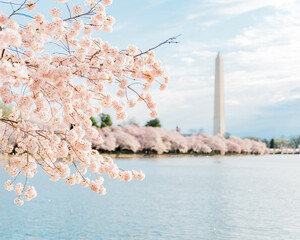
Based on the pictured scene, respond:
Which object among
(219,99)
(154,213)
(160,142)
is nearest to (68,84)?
(154,213)

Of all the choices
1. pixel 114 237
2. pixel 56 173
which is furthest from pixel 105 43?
pixel 114 237

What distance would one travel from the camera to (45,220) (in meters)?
12.4

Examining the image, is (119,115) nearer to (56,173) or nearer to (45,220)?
(56,173)

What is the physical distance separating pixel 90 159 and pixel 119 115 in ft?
1.98

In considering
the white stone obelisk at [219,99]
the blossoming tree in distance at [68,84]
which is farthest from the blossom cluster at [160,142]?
the blossoming tree in distance at [68,84]

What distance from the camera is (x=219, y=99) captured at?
56375 mm

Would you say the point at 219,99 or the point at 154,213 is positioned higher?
the point at 219,99

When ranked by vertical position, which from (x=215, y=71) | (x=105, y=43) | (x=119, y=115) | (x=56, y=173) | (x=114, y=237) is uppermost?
(x=215, y=71)

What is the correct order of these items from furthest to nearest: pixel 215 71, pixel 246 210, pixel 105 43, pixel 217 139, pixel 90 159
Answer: pixel 217 139 → pixel 215 71 → pixel 246 210 → pixel 90 159 → pixel 105 43

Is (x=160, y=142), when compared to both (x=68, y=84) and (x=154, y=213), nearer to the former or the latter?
(x=154, y=213)

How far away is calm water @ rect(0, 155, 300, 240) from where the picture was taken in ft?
36.8

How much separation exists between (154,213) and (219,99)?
44.0 metres

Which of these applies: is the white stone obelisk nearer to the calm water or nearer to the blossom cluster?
the blossom cluster

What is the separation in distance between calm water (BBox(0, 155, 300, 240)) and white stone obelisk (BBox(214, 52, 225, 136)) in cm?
3494
